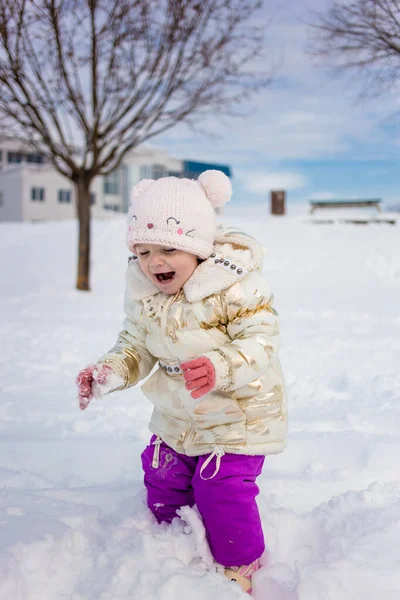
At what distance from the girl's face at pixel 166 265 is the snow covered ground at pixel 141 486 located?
1006 millimetres

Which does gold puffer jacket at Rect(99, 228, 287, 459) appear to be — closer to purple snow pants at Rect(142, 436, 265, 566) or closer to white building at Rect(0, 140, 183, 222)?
purple snow pants at Rect(142, 436, 265, 566)

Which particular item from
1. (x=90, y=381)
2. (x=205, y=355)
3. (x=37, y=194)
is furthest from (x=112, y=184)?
(x=205, y=355)

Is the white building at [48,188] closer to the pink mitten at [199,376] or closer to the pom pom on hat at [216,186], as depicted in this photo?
the pom pom on hat at [216,186]

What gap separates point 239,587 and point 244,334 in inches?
37.5

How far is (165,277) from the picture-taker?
257cm

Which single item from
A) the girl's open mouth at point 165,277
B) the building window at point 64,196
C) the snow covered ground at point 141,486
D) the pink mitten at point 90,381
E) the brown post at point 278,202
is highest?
the building window at point 64,196

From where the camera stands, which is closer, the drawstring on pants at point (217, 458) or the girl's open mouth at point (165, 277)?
the drawstring on pants at point (217, 458)

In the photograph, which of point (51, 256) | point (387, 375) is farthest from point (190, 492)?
point (51, 256)

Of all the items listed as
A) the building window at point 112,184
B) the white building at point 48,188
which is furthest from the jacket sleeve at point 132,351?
the building window at point 112,184

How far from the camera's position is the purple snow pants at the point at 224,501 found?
7.57 ft

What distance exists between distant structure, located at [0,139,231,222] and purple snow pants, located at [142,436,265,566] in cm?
3515

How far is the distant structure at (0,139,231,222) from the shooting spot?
1571 inches

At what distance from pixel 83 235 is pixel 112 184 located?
113 ft

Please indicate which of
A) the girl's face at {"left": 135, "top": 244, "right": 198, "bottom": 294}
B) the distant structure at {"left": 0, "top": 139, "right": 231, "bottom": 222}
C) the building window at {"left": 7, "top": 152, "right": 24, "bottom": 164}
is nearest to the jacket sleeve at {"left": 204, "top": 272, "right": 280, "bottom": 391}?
the girl's face at {"left": 135, "top": 244, "right": 198, "bottom": 294}
